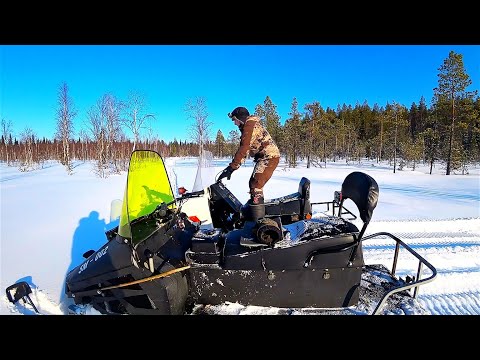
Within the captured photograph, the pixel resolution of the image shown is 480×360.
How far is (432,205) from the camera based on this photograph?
11.2 meters

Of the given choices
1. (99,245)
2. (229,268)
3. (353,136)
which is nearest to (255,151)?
(229,268)

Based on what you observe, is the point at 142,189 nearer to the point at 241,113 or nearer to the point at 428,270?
the point at 241,113

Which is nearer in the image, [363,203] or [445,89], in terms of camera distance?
[363,203]

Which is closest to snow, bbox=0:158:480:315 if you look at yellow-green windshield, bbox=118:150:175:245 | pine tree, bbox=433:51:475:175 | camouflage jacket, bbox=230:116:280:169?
yellow-green windshield, bbox=118:150:175:245

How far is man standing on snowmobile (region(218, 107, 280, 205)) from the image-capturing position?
4559mm

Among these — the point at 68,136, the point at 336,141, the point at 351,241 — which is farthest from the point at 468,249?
the point at 336,141

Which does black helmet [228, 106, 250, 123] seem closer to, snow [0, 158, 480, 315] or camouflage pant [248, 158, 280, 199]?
camouflage pant [248, 158, 280, 199]

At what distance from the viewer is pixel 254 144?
15.8 feet

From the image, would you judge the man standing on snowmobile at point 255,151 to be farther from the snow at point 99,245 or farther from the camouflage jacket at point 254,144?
the snow at point 99,245

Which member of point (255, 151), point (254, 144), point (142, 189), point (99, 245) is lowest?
point (99, 245)

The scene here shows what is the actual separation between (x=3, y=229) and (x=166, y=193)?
629 cm

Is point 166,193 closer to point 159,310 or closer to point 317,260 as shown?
point 159,310

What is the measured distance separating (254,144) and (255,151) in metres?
0.13
